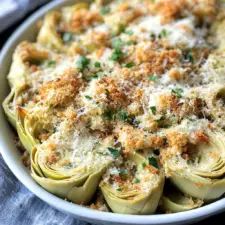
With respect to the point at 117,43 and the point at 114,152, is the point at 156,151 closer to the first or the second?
the point at 114,152

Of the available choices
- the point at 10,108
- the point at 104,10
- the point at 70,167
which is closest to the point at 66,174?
the point at 70,167

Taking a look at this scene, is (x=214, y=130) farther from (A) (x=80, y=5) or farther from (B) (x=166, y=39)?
(A) (x=80, y=5)

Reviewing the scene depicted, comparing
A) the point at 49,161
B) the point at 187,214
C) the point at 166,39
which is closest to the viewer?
the point at 187,214

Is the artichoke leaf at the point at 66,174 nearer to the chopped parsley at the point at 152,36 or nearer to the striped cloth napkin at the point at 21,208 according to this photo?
the striped cloth napkin at the point at 21,208

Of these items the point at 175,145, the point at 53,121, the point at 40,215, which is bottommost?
the point at 40,215

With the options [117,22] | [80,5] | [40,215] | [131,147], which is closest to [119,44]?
[117,22]

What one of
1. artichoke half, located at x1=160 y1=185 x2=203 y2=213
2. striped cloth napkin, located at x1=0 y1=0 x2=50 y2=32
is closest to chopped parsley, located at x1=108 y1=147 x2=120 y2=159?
artichoke half, located at x1=160 y1=185 x2=203 y2=213

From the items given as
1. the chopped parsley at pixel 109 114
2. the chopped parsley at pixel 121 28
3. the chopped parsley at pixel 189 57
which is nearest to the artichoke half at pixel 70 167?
the chopped parsley at pixel 109 114

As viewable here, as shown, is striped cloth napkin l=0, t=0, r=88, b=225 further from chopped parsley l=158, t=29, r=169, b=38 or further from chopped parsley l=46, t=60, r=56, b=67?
chopped parsley l=158, t=29, r=169, b=38
